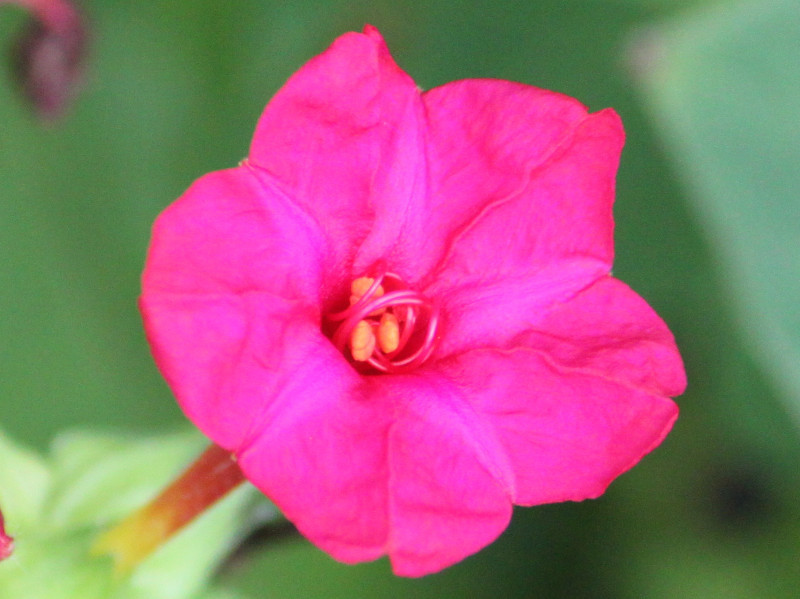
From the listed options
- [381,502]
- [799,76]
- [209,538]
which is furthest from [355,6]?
[381,502]

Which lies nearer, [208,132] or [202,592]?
[202,592]

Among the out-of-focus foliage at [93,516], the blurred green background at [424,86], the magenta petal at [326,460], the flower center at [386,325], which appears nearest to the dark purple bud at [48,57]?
the blurred green background at [424,86]

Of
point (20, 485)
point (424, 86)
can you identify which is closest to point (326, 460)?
point (20, 485)

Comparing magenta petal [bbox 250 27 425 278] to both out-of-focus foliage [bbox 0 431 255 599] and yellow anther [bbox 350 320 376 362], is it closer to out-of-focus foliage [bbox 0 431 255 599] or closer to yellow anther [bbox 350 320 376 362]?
yellow anther [bbox 350 320 376 362]

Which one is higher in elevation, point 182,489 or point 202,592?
point 182,489

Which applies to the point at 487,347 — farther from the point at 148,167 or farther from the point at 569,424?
the point at 148,167

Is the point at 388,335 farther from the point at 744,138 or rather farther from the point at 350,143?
the point at 744,138

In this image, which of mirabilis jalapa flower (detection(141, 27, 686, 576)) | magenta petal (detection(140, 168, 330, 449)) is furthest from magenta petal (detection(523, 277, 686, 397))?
magenta petal (detection(140, 168, 330, 449))
